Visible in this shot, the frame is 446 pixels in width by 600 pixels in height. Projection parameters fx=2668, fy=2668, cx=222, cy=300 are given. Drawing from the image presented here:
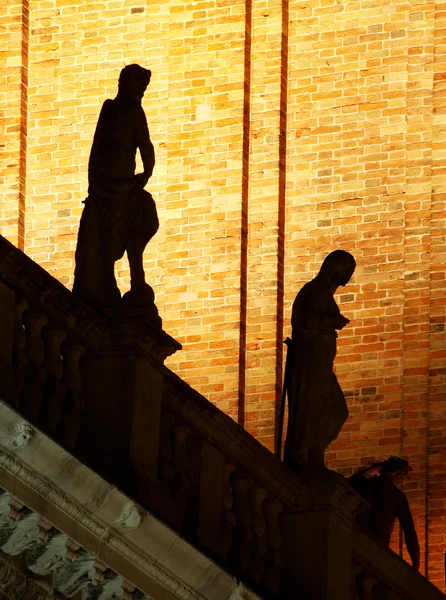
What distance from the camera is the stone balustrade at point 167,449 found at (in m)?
14.7

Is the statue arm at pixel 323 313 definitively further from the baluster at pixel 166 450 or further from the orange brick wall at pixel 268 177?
the orange brick wall at pixel 268 177

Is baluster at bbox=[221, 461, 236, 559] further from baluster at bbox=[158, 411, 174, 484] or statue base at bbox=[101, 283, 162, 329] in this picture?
statue base at bbox=[101, 283, 162, 329]

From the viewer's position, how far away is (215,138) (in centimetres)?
2384

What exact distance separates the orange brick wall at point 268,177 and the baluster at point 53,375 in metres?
8.10

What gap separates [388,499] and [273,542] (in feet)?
13.4

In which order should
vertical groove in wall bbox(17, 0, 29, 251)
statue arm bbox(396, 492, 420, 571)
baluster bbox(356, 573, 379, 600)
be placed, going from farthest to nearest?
vertical groove in wall bbox(17, 0, 29, 251) < statue arm bbox(396, 492, 420, 571) < baluster bbox(356, 573, 379, 600)

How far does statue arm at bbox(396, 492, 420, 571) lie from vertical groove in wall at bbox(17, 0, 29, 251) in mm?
4707

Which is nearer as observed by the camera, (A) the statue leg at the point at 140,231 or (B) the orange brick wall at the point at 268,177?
(A) the statue leg at the point at 140,231

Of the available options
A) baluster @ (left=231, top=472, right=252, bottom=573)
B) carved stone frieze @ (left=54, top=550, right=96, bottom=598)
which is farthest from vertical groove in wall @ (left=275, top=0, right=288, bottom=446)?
carved stone frieze @ (left=54, top=550, right=96, bottom=598)

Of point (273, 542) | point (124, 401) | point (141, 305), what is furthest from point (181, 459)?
point (273, 542)

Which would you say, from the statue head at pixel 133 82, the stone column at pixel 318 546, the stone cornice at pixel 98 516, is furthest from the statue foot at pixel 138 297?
the stone column at pixel 318 546

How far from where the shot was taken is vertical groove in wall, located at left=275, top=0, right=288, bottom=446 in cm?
2322

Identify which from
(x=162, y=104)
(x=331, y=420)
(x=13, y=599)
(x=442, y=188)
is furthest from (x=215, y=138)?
(x=13, y=599)

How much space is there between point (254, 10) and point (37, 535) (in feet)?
35.6
